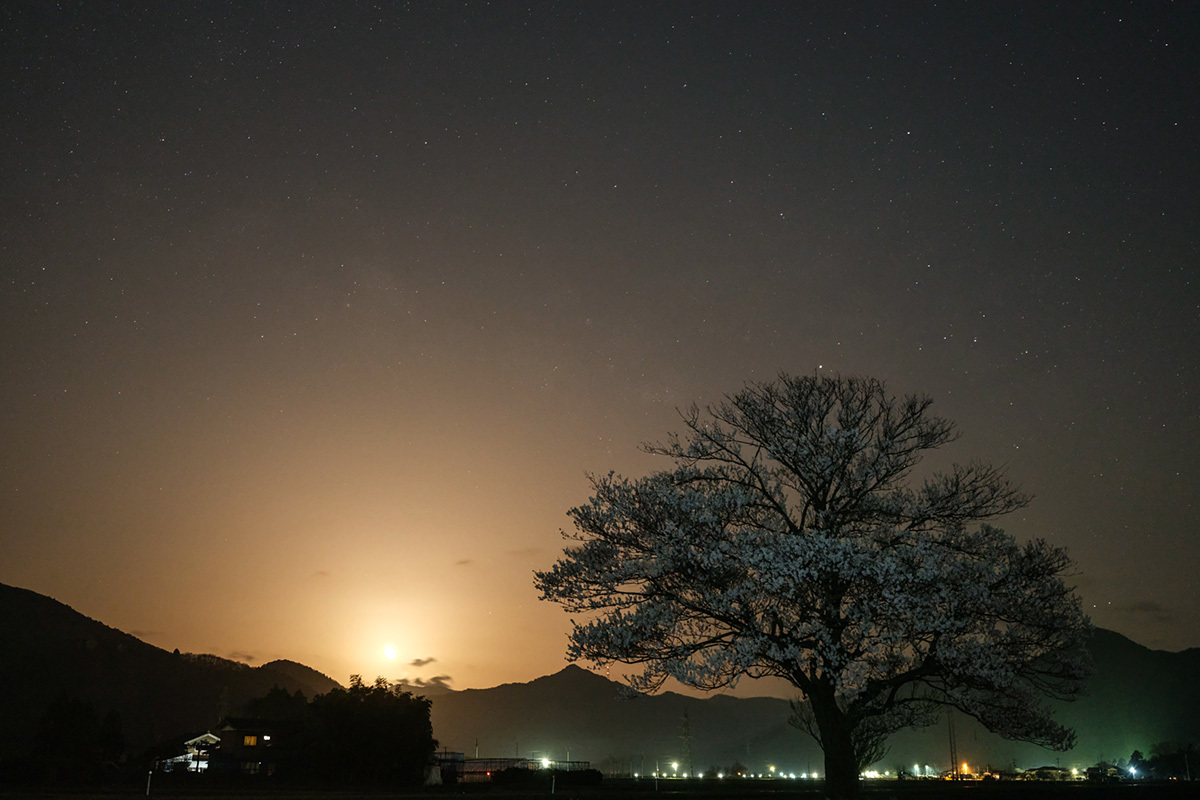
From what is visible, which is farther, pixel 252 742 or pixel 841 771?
pixel 252 742

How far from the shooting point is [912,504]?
23125 millimetres

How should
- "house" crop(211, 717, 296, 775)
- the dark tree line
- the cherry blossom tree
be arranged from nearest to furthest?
the cherry blossom tree → the dark tree line → "house" crop(211, 717, 296, 775)

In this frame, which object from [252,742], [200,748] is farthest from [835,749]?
[200,748]

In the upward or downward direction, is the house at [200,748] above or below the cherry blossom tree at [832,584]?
below

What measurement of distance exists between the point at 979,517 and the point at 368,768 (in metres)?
44.8

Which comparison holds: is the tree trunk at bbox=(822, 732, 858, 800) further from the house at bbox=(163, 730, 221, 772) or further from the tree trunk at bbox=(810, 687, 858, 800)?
the house at bbox=(163, 730, 221, 772)

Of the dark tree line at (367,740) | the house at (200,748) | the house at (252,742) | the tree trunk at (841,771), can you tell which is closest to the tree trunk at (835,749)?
the tree trunk at (841,771)

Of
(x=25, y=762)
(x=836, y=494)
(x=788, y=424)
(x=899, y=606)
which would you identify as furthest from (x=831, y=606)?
(x=25, y=762)

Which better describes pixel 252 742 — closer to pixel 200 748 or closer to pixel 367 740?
pixel 200 748

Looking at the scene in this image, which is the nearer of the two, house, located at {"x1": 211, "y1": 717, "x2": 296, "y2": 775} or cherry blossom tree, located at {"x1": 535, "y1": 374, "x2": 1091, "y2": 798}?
cherry blossom tree, located at {"x1": 535, "y1": 374, "x2": 1091, "y2": 798}

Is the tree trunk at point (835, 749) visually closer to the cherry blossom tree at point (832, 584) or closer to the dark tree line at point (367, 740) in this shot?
the cherry blossom tree at point (832, 584)

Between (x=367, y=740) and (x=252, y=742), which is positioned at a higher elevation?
(x=367, y=740)

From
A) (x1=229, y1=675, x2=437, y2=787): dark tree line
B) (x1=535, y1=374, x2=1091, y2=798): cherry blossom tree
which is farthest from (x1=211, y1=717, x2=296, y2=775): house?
(x1=535, y1=374, x2=1091, y2=798): cherry blossom tree

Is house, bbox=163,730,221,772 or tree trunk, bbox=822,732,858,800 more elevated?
tree trunk, bbox=822,732,858,800
